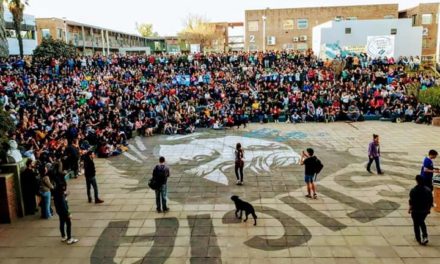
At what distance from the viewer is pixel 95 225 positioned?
9469 mm

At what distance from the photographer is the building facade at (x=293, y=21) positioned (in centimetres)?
5319

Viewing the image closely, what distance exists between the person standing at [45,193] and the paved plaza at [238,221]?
27 centimetres

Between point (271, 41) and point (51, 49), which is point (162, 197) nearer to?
point (51, 49)

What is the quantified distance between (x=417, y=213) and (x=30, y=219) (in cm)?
→ 894

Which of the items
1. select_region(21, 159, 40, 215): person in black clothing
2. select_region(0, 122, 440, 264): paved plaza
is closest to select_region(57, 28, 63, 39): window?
select_region(0, 122, 440, 264): paved plaza

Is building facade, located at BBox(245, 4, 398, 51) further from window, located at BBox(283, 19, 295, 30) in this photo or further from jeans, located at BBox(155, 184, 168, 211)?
jeans, located at BBox(155, 184, 168, 211)

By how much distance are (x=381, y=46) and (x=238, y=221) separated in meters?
26.7

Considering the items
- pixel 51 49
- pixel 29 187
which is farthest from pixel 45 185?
pixel 51 49

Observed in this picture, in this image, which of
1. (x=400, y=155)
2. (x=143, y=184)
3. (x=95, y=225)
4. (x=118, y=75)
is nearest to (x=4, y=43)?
(x=118, y=75)

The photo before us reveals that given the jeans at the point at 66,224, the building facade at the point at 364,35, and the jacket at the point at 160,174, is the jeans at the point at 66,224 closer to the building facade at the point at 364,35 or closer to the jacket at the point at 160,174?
the jacket at the point at 160,174

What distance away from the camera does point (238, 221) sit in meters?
9.43

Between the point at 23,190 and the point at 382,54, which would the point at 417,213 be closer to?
the point at 23,190

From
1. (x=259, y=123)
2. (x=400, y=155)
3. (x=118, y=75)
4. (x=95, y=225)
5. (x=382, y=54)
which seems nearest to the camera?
(x=95, y=225)

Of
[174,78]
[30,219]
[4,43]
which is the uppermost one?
[4,43]
